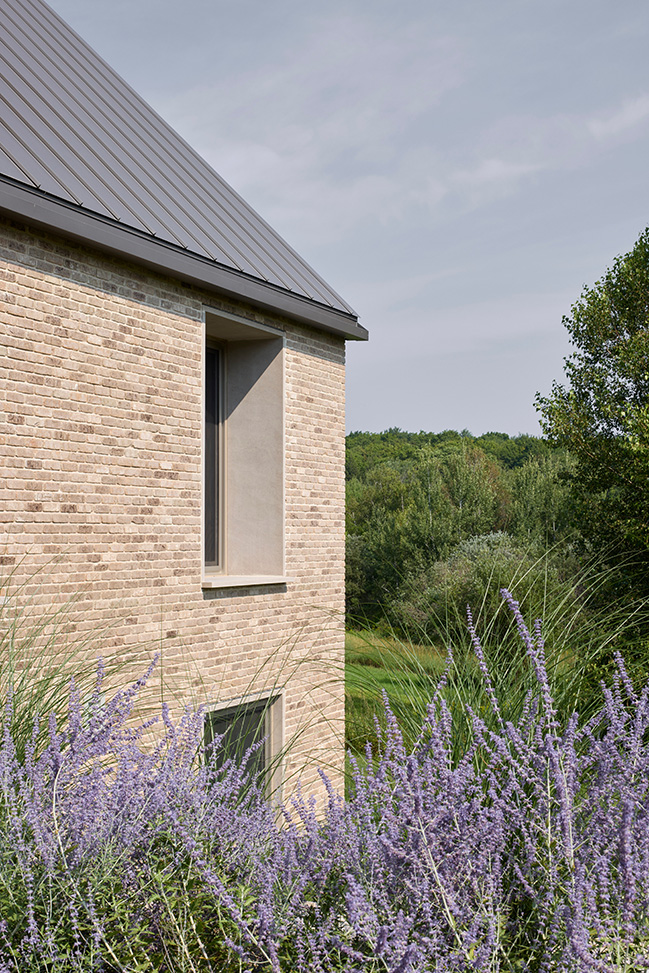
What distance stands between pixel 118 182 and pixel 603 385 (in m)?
9.47

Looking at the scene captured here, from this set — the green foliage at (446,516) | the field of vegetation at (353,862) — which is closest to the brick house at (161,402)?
the field of vegetation at (353,862)

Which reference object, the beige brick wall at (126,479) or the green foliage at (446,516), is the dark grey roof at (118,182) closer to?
the beige brick wall at (126,479)

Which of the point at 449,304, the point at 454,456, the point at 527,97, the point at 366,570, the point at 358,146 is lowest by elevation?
the point at 366,570

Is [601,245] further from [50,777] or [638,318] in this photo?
[50,777]

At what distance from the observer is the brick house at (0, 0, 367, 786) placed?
19.5 ft

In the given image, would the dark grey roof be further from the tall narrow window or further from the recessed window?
the tall narrow window

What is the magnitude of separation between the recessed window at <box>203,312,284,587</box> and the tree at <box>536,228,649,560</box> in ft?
19.5

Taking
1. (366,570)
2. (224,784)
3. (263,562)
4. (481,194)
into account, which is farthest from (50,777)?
(366,570)

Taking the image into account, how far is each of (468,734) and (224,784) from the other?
3.48ft

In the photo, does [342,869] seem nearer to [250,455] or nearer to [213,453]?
[250,455]

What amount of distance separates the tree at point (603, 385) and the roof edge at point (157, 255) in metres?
5.41

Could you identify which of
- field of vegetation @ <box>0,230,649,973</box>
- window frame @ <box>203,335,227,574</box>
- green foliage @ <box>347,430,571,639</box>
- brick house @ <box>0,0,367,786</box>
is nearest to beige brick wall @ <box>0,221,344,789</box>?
brick house @ <box>0,0,367,786</box>

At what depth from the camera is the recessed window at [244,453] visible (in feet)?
28.3

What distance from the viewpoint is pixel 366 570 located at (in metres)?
31.2
